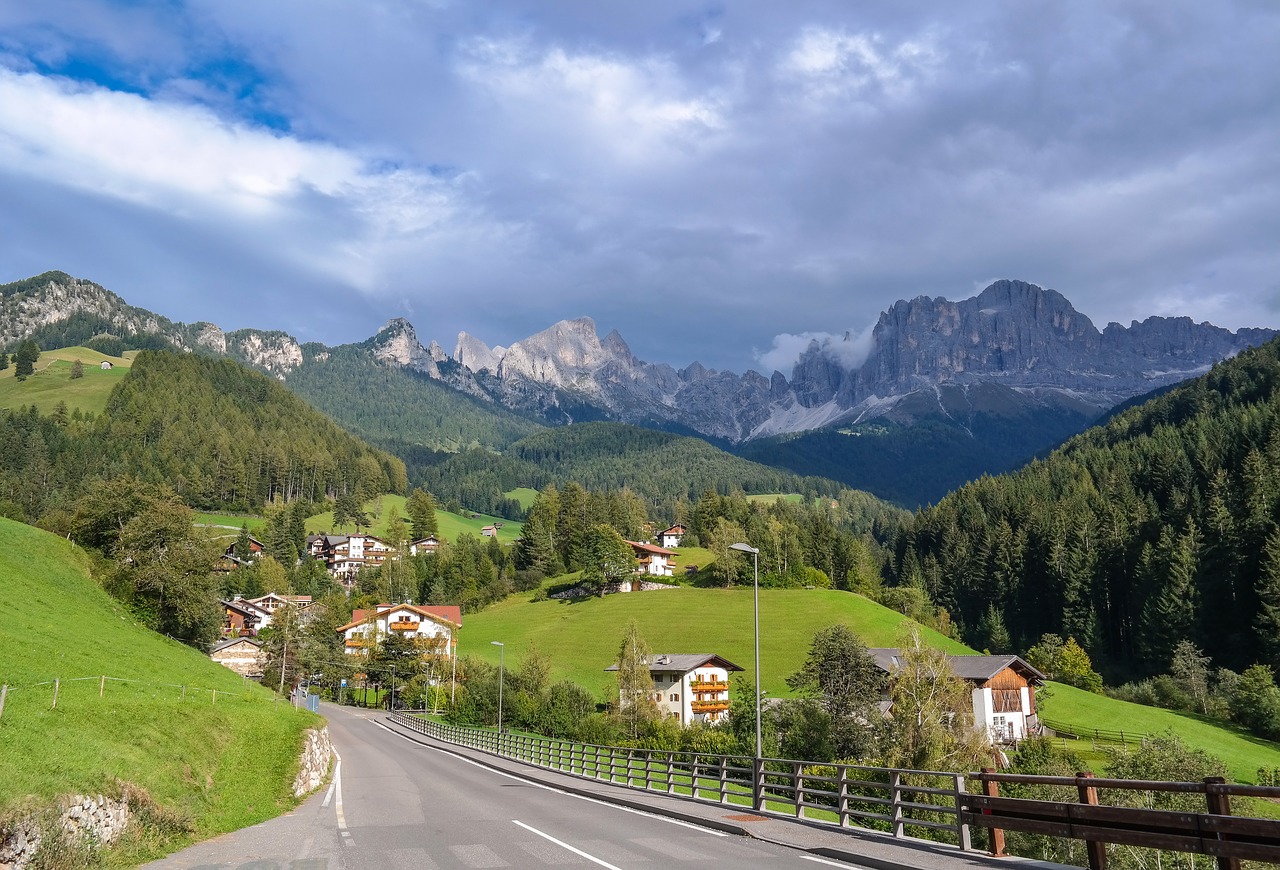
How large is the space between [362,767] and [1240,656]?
11197cm

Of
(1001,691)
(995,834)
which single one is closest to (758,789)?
(995,834)

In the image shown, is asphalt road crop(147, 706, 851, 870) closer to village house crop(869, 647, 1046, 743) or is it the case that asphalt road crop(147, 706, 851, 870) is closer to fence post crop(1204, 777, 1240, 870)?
fence post crop(1204, 777, 1240, 870)

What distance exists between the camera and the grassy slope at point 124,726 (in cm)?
1552

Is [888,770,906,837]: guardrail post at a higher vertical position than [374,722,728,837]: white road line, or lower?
higher

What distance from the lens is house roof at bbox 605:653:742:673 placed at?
287 feet

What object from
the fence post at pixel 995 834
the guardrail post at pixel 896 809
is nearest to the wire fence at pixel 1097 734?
the guardrail post at pixel 896 809

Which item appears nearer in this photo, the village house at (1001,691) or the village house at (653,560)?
the village house at (1001,691)

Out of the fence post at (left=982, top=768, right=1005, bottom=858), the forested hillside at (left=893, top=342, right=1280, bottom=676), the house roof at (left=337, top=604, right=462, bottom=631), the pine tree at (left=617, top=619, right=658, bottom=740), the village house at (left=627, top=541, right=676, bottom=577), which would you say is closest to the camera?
the fence post at (left=982, top=768, right=1005, bottom=858)

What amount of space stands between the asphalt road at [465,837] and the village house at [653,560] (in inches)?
4961

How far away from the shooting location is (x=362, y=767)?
4025 cm

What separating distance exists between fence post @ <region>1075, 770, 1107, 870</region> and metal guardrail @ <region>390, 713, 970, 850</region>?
2.71 m

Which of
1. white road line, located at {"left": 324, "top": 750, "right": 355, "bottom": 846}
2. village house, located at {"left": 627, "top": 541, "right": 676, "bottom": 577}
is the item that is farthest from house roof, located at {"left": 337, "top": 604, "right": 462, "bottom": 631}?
white road line, located at {"left": 324, "top": 750, "right": 355, "bottom": 846}

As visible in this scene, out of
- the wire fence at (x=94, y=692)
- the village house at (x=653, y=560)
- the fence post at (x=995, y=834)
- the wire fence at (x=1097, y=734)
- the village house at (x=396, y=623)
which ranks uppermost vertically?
the village house at (x=653, y=560)

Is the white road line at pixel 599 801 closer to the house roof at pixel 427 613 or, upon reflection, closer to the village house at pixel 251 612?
the house roof at pixel 427 613
